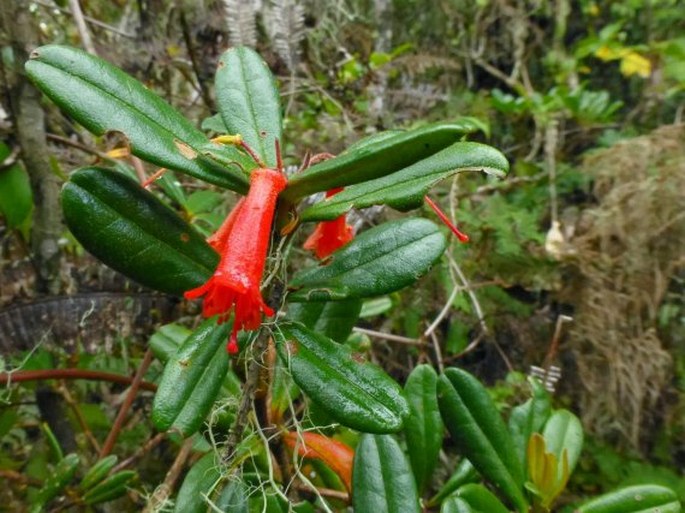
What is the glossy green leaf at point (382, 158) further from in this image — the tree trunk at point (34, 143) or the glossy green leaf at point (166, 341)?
the tree trunk at point (34, 143)

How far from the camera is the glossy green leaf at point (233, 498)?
0.71 meters

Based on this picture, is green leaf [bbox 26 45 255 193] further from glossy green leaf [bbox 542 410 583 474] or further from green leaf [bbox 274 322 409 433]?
glossy green leaf [bbox 542 410 583 474]

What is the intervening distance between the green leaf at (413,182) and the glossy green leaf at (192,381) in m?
0.17

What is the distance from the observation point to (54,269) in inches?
42.8

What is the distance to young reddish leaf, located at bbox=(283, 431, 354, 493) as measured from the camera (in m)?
0.79

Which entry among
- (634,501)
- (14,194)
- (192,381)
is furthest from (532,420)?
(14,194)

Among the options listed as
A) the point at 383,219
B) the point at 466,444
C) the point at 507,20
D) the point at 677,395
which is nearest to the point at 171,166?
the point at 466,444

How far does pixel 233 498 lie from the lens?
0.72m

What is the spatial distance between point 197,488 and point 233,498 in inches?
1.9

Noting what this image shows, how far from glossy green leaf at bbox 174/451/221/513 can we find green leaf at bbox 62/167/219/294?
24cm

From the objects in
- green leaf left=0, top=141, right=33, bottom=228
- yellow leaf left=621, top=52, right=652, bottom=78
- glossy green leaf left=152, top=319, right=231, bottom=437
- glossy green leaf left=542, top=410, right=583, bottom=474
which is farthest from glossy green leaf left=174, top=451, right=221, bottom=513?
yellow leaf left=621, top=52, right=652, bottom=78

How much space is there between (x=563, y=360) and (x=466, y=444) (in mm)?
1092

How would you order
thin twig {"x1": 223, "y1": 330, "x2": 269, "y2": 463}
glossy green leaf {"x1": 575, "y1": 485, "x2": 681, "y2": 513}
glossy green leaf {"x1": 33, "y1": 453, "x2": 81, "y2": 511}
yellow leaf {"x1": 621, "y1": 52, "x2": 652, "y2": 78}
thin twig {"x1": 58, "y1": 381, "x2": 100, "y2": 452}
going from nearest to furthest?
1. thin twig {"x1": 223, "y1": 330, "x2": 269, "y2": 463}
2. glossy green leaf {"x1": 575, "y1": 485, "x2": 681, "y2": 513}
3. glossy green leaf {"x1": 33, "y1": 453, "x2": 81, "y2": 511}
4. thin twig {"x1": 58, "y1": 381, "x2": 100, "y2": 452}
5. yellow leaf {"x1": 621, "y1": 52, "x2": 652, "y2": 78}

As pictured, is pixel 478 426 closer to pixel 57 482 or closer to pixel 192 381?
pixel 192 381
